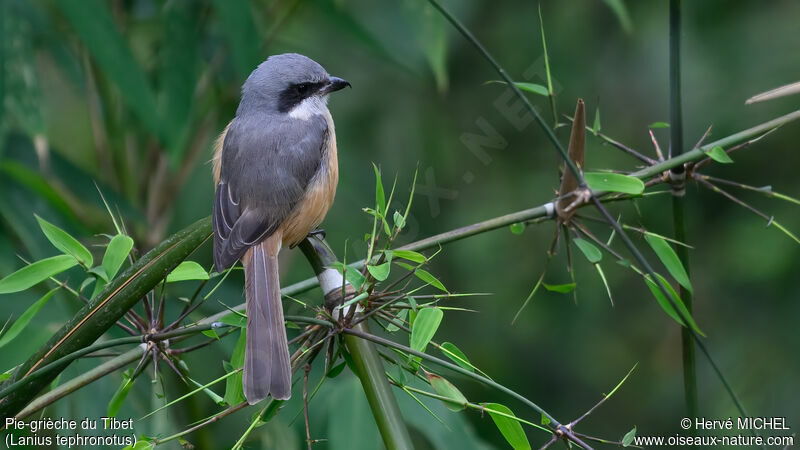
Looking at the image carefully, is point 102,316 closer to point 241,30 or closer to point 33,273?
point 33,273

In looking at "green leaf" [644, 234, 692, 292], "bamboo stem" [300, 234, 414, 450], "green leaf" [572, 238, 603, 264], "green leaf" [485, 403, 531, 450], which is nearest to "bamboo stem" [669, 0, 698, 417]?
"green leaf" [644, 234, 692, 292]

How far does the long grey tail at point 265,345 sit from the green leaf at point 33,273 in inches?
14.6

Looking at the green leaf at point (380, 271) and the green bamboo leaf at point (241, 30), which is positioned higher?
the green bamboo leaf at point (241, 30)

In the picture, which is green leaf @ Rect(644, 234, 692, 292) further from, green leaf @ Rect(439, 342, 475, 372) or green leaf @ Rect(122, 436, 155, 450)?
green leaf @ Rect(122, 436, 155, 450)

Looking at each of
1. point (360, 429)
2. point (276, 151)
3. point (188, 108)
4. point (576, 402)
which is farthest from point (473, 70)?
point (360, 429)

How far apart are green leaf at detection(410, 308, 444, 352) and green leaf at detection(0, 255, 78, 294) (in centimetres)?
67

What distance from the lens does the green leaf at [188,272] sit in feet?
5.41

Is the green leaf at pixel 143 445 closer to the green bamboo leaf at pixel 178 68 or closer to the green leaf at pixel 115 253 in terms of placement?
the green leaf at pixel 115 253

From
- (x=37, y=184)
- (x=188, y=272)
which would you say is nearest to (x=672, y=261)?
(x=188, y=272)

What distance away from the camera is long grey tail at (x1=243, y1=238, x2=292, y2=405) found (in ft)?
4.98

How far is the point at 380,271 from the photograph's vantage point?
1450 mm

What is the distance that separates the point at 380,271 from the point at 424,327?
0.12m

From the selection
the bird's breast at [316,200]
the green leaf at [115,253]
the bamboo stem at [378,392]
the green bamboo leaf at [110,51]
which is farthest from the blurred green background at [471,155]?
the bamboo stem at [378,392]

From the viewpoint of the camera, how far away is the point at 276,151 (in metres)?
2.65
